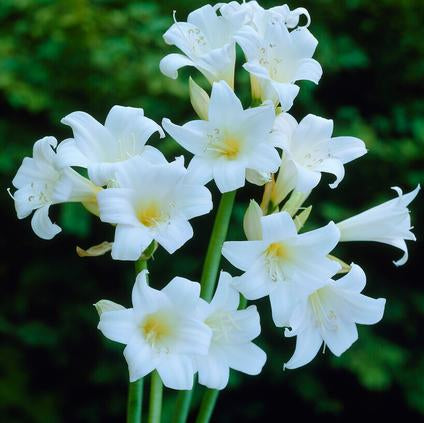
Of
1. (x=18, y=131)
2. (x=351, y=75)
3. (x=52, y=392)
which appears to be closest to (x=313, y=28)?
(x=351, y=75)

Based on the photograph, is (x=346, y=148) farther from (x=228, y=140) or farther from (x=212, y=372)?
(x=212, y=372)

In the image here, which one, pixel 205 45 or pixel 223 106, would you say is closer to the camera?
pixel 223 106

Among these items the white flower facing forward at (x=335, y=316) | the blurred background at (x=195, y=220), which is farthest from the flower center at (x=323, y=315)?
the blurred background at (x=195, y=220)

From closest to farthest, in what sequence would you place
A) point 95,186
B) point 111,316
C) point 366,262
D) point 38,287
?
point 111,316 < point 95,186 < point 366,262 < point 38,287

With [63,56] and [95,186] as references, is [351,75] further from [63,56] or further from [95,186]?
[95,186]

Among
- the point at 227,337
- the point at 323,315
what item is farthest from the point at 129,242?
the point at 323,315

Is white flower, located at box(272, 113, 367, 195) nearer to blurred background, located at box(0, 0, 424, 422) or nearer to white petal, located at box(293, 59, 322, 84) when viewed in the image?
white petal, located at box(293, 59, 322, 84)
